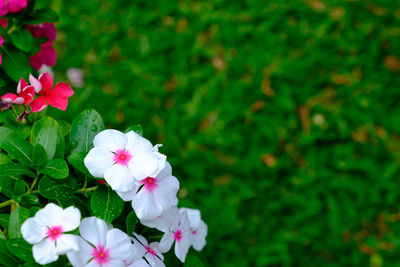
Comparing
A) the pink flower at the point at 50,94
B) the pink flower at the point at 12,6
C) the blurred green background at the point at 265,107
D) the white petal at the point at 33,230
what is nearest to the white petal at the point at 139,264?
the white petal at the point at 33,230

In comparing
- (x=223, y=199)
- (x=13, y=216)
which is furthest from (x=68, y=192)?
(x=223, y=199)

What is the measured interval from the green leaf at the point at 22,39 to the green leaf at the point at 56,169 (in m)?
0.43

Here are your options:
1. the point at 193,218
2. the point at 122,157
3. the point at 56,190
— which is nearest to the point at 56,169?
the point at 56,190

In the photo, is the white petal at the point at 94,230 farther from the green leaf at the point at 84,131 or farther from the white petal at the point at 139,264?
the green leaf at the point at 84,131

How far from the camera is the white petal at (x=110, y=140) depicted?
1.02 m

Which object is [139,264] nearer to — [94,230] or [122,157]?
[94,230]

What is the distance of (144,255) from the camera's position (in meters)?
1.03

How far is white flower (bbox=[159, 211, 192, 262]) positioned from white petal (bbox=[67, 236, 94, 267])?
0.20 meters

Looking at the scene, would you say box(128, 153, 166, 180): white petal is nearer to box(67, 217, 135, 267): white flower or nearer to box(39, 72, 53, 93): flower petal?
box(67, 217, 135, 267): white flower

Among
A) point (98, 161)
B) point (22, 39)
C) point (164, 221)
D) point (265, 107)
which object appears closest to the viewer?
point (98, 161)

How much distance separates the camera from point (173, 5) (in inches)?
124

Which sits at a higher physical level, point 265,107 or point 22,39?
point 22,39

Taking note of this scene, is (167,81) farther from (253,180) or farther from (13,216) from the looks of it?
(13,216)

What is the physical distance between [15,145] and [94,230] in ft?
1.08
